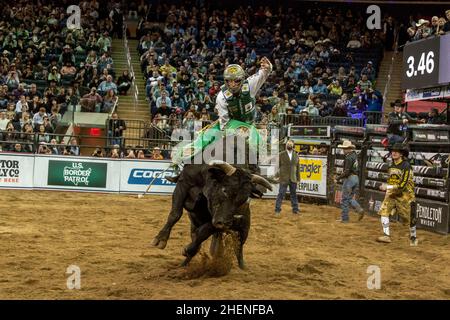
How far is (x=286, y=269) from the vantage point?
333 inches

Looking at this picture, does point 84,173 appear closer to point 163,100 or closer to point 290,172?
point 163,100

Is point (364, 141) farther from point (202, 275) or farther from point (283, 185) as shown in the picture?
point (202, 275)

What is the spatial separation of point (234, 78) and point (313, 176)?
39.5ft

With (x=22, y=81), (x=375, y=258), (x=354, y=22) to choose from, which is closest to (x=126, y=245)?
(x=375, y=258)

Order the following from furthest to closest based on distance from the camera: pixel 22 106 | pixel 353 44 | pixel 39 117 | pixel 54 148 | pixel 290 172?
pixel 353 44 → pixel 22 106 → pixel 39 117 → pixel 54 148 → pixel 290 172

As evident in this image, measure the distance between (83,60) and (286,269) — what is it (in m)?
20.0

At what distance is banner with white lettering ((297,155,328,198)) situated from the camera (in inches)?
754

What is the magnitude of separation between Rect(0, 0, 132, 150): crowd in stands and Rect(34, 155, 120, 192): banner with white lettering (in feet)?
3.29

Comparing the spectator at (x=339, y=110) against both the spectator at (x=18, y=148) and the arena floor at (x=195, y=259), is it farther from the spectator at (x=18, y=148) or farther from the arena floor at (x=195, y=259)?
the spectator at (x=18, y=148)

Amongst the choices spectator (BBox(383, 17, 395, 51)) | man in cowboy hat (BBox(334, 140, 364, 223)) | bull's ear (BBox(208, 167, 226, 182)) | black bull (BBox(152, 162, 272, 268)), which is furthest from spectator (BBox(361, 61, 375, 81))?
bull's ear (BBox(208, 167, 226, 182))

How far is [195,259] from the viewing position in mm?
8484

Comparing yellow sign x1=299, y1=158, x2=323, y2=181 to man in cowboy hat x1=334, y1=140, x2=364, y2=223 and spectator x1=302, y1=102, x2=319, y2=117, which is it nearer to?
spectator x1=302, y1=102, x2=319, y2=117

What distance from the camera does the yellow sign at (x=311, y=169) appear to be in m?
19.3

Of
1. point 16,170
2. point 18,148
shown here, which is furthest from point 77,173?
point 18,148
